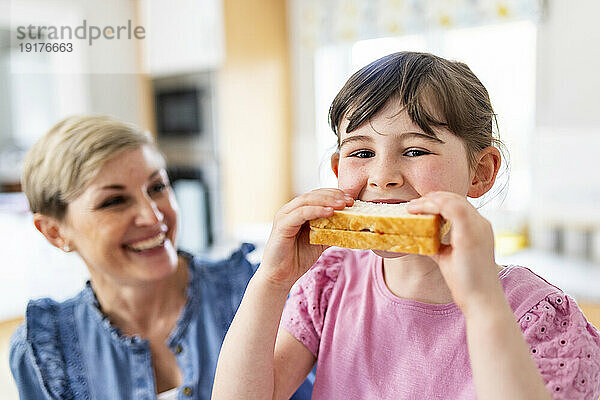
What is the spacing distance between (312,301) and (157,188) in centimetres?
50

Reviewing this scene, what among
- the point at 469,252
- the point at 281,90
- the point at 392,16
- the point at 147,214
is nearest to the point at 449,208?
the point at 469,252

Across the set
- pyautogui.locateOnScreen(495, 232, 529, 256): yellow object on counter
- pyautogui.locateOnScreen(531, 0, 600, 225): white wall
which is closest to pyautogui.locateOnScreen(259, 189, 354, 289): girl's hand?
pyautogui.locateOnScreen(495, 232, 529, 256): yellow object on counter

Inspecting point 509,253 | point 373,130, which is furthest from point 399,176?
point 509,253

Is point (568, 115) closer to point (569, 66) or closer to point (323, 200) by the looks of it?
point (569, 66)

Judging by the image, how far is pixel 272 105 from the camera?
4.17m

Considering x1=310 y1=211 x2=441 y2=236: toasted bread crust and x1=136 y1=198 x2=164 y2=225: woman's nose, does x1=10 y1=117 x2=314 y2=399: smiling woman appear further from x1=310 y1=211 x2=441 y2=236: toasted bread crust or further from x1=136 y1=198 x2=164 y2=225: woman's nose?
x1=310 y1=211 x2=441 y2=236: toasted bread crust

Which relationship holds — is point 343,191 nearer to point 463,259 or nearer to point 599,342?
point 463,259

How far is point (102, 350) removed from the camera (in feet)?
3.95

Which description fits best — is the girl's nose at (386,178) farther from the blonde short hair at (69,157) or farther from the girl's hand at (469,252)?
the blonde short hair at (69,157)

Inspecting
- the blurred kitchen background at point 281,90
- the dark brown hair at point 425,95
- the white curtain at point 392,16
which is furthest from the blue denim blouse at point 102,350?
the white curtain at point 392,16

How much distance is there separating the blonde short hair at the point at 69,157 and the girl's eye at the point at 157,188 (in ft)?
0.31

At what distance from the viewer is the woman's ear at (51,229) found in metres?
1.25

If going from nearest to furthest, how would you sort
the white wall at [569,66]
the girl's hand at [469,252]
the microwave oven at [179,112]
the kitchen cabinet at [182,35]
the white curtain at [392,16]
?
the girl's hand at [469,252] → the white wall at [569,66] → the white curtain at [392,16] → the kitchen cabinet at [182,35] → the microwave oven at [179,112]

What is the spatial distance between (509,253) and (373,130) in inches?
94.4
